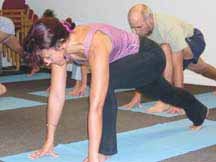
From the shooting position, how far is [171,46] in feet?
11.9

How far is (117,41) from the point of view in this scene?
7.48 feet

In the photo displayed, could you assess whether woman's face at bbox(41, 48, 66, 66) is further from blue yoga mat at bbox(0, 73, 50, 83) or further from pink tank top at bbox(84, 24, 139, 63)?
blue yoga mat at bbox(0, 73, 50, 83)

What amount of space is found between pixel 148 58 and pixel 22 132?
47.6 inches

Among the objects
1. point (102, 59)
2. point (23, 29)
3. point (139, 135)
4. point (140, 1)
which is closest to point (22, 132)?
point (139, 135)

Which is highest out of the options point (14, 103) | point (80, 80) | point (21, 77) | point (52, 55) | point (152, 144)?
point (52, 55)

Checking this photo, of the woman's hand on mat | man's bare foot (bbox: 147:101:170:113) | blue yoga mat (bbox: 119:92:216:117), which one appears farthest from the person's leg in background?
the woman's hand on mat

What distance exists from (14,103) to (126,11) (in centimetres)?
234

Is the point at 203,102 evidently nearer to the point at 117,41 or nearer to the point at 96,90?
the point at 117,41

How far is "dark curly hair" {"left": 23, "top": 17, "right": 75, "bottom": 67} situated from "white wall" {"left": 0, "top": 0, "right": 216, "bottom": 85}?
3.66m

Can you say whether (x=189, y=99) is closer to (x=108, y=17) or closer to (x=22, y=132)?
(x=22, y=132)

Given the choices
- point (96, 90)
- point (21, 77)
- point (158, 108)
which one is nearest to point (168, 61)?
point (158, 108)

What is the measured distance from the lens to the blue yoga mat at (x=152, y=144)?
2.59 meters

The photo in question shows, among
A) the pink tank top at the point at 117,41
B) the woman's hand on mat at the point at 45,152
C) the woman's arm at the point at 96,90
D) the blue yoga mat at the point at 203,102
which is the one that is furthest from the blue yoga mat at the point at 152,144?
the pink tank top at the point at 117,41

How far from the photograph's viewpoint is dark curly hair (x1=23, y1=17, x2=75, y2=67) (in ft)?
6.58
